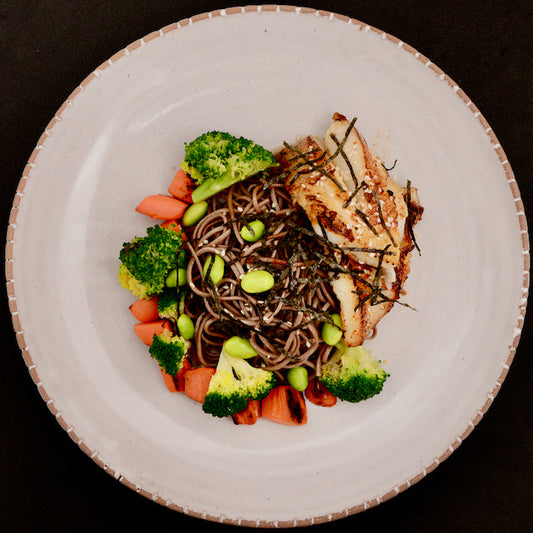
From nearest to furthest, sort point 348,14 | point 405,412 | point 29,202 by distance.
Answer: point 29,202 < point 405,412 < point 348,14

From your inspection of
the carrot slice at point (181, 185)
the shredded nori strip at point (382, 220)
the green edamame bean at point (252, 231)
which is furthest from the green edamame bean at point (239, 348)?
the shredded nori strip at point (382, 220)

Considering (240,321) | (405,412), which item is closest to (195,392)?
(240,321)

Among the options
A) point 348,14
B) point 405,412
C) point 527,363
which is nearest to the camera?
point 405,412

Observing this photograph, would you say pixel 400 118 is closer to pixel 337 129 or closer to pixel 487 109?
pixel 337 129

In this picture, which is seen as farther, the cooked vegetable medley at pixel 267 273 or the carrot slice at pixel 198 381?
the carrot slice at pixel 198 381

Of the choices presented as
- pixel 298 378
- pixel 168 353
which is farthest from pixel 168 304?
pixel 298 378

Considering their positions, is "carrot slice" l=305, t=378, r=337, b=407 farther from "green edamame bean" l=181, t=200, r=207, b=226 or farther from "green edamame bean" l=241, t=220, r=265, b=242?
"green edamame bean" l=181, t=200, r=207, b=226

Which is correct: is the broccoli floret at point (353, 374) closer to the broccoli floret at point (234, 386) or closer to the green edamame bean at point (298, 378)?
the green edamame bean at point (298, 378)
